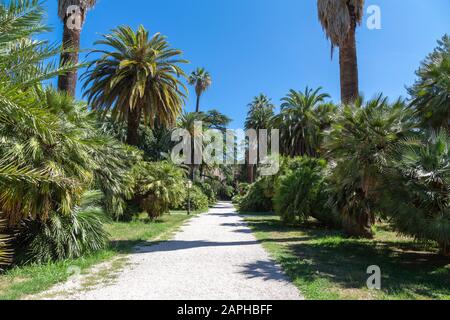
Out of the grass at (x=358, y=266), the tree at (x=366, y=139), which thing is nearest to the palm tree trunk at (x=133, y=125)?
the grass at (x=358, y=266)

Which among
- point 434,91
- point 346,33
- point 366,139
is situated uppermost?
point 346,33

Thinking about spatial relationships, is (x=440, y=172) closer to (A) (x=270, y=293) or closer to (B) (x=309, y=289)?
(B) (x=309, y=289)

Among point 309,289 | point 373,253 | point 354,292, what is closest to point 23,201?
point 309,289

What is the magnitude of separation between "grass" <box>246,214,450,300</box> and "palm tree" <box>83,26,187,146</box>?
10859mm

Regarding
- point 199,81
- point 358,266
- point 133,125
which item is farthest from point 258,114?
point 358,266

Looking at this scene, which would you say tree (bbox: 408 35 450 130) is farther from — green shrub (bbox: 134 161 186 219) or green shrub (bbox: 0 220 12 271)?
green shrub (bbox: 134 161 186 219)

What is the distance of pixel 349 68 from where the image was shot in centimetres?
1345

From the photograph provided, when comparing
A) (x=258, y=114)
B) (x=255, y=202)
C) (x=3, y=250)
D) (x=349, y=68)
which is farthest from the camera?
(x=258, y=114)

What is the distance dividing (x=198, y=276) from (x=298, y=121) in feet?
84.6

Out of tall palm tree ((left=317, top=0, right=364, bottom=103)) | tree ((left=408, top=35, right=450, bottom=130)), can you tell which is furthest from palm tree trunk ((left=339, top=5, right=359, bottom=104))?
tree ((left=408, top=35, right=450, bottom=130))

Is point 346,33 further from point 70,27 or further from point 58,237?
point 58,237

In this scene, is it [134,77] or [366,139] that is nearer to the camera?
[366,139]

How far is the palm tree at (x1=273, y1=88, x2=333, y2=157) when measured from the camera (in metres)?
30.3
